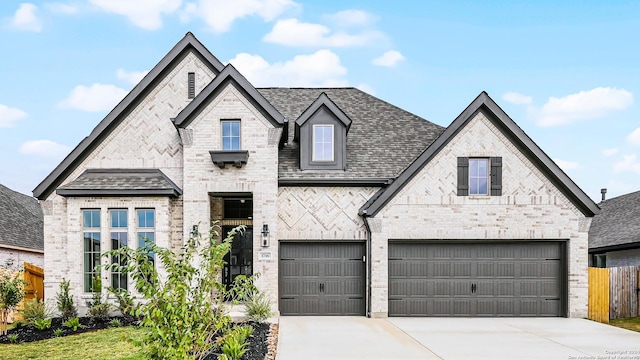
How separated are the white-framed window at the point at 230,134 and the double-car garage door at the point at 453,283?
3871mm

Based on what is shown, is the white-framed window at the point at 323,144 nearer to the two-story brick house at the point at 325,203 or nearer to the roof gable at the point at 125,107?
the two-story brick house at the point at 325,203

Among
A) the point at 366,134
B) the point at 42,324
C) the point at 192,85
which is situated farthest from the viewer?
the point at 366,134

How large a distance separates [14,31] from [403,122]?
14330 mm

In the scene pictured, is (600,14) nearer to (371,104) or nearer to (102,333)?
(371,104)

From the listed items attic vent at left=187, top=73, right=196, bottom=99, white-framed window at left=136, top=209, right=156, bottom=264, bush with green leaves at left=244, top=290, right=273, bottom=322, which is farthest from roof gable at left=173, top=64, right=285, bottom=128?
bush with green leaves at left=244, top=290, right=273, bottom=322

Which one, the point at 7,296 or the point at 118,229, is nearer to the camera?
the point at 7,296

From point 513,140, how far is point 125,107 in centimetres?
1236

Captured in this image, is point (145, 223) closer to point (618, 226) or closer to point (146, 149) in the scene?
point (146, 149)

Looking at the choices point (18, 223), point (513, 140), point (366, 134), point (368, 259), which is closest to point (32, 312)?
point (368, 259)

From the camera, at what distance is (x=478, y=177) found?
579 inches

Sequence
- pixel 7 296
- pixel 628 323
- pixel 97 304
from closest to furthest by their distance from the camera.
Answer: pixel 7 296, pixel 97 304, pixel 628 323

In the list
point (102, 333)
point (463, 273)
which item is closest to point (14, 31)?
point (102, 333)

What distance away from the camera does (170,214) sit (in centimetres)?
1433

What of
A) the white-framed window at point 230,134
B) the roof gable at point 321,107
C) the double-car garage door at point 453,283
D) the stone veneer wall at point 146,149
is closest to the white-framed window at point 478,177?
the double-car garage door at point 453,283
